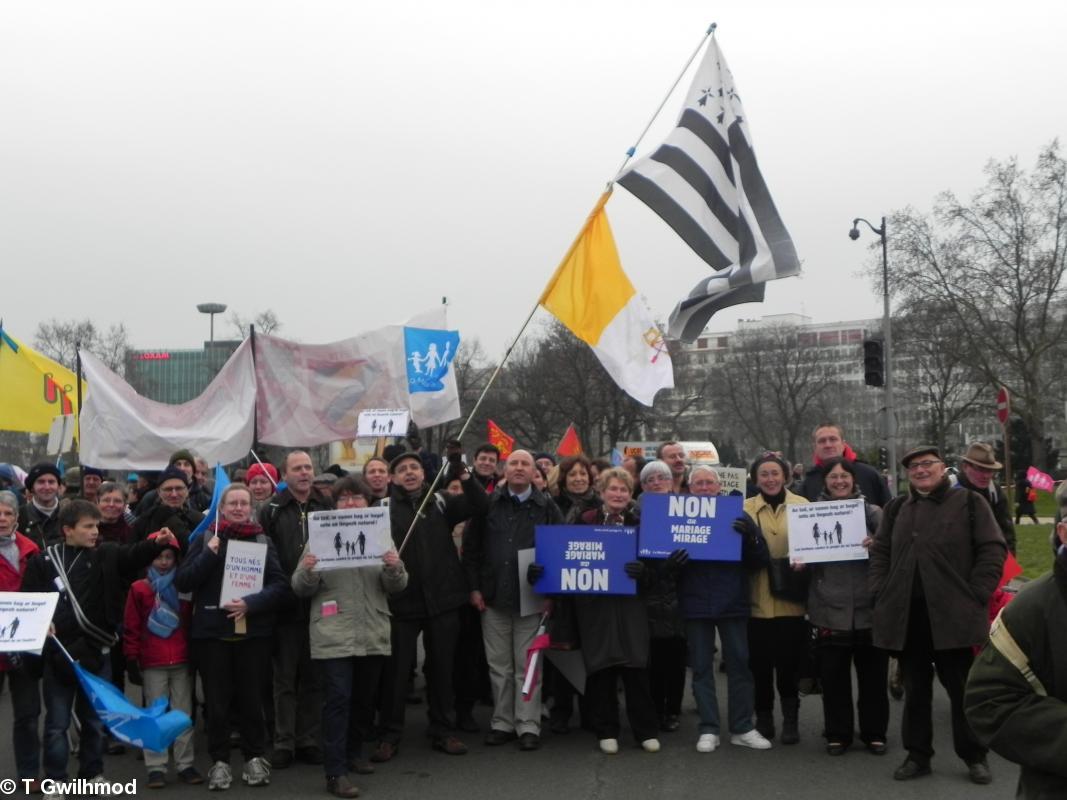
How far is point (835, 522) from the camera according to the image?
7234 mm

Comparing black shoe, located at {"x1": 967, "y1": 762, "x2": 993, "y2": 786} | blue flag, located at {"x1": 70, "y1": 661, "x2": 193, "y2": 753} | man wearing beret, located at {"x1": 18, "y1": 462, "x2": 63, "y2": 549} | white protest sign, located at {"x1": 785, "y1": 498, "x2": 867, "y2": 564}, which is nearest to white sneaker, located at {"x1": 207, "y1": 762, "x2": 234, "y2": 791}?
blue flag, located at {"x1": 70, "y1": 661, "x2": 193, "y2": 753}

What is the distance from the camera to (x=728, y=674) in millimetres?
7336

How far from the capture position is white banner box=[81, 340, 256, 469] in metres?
11.1

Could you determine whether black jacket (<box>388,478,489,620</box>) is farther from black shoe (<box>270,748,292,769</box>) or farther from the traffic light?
the traffic light

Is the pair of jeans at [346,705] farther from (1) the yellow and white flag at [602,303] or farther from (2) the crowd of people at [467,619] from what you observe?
(1) the yellow and white flag at [602,303]

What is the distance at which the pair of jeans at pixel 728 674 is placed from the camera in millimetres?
7324

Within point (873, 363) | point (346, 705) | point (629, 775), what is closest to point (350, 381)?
point (346, 705)

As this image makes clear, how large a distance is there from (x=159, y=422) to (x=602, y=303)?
18.2 ft

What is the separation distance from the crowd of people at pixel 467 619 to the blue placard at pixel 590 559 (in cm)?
11

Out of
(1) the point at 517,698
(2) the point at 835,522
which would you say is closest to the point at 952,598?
(2) the point at 835,522

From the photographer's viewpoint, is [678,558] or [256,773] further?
[678,558]

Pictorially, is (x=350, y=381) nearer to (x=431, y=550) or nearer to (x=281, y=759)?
(x=431, y=550)

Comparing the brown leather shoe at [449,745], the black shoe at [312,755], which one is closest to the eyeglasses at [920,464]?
the brown leather shoe at [449,745]

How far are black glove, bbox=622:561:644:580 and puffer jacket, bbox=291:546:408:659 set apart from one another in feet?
4.99
